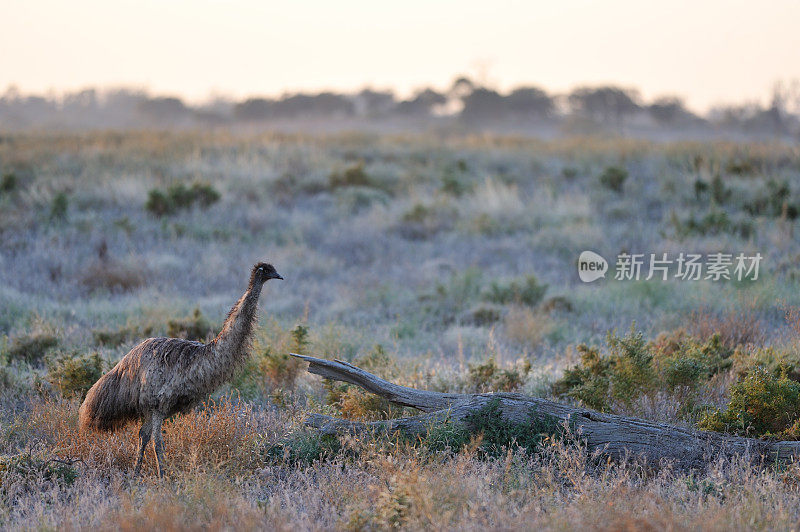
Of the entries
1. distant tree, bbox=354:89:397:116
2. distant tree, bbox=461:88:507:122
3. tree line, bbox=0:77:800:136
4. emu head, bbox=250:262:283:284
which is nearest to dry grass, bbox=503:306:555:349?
emu head, bbox=250:262:283:284

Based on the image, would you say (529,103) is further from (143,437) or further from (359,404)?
(143,437)

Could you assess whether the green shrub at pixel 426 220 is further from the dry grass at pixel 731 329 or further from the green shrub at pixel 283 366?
the green shrub at pixel 283 366

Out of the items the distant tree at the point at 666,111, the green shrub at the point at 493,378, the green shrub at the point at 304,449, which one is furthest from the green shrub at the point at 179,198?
the distant tree at the point at 666,111

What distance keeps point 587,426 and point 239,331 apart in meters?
2.44

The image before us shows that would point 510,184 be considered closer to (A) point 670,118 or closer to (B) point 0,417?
(B) point 0,417

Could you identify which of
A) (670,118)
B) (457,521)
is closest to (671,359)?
(457,521)

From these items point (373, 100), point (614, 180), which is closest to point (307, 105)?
point (373, 100)

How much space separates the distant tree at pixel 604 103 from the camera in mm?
47438

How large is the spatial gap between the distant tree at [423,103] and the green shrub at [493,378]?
43556 mm

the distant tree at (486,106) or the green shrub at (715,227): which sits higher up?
the distant tree at (486,106)

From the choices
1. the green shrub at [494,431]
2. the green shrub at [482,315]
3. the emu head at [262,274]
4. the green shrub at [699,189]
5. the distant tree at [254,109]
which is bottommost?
the green shrub at [482,315]

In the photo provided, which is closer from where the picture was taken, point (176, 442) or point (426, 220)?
point (176, 442)

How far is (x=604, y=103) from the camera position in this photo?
48.0 meters

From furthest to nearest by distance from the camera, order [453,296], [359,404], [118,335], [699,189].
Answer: [699,189], [453,296], [118,335], [359,404]
